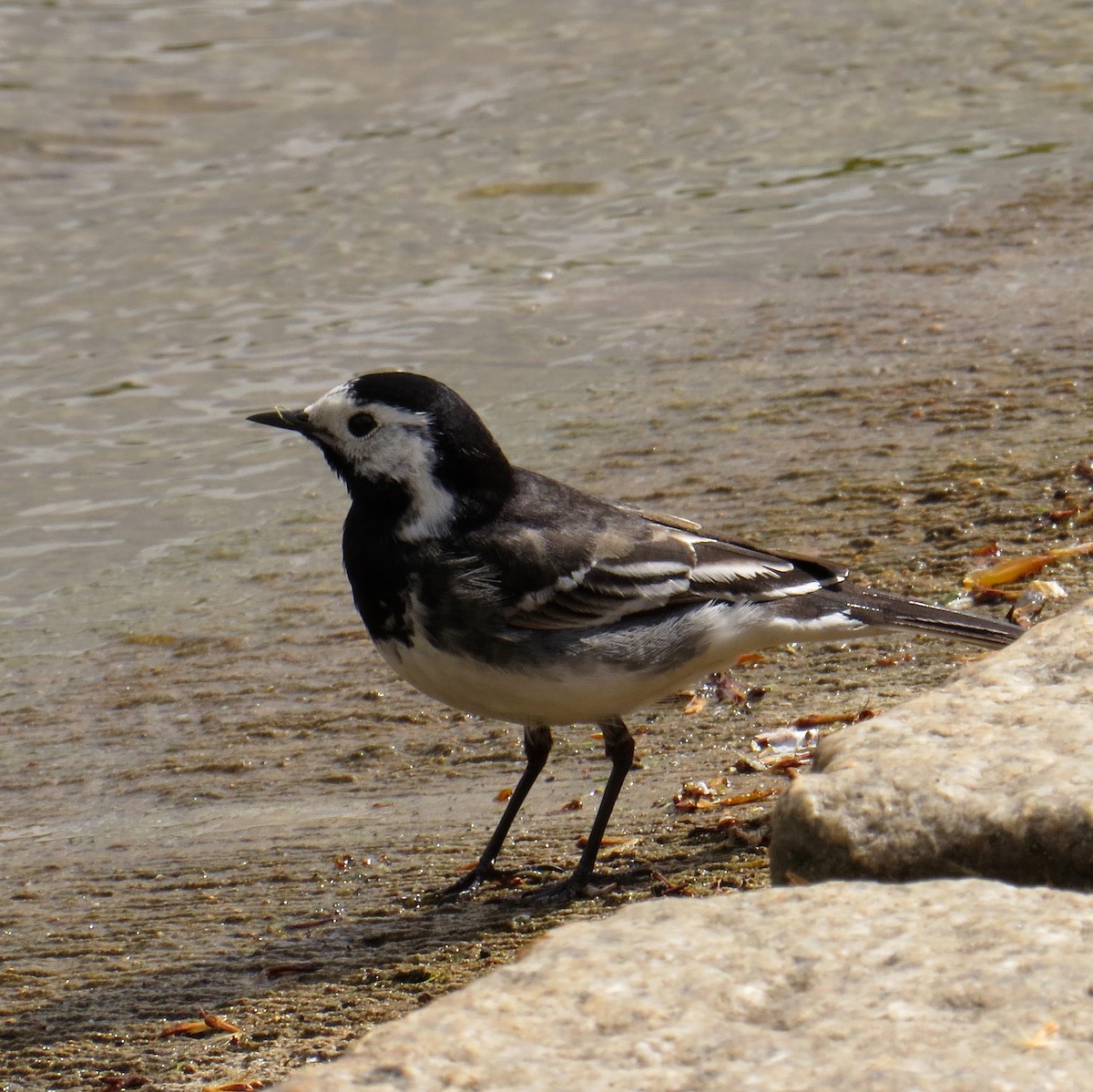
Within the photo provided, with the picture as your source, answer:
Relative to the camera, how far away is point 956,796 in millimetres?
3705

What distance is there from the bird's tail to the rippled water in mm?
4233

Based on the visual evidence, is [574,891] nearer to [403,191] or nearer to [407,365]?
[407,365]

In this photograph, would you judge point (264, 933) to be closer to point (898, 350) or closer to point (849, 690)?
point (849, 690)

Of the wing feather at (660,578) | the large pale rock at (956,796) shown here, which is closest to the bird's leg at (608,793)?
the wing feather at (660,578)

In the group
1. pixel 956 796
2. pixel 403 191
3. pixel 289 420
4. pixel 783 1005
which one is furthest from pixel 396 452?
pixel 403 191

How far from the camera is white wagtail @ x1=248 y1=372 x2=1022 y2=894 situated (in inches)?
199

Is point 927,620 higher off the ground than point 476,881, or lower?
higher

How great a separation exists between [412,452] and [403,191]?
871 centimetres

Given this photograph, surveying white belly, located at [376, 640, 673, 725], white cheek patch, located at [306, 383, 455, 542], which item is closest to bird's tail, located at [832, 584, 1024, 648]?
white belly, located at [376, 640, 673, 725]

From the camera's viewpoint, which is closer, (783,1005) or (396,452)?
(783,1005)

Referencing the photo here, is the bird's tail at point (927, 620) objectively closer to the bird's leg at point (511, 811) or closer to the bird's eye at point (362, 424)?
the bird's leg at point (511, 811)

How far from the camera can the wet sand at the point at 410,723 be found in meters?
4.68

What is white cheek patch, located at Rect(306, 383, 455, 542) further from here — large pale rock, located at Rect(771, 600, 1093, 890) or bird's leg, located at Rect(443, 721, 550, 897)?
large pale rock, located at Rect(771, 600, 1093, 890)

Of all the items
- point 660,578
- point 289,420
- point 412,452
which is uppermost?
point 289,420
